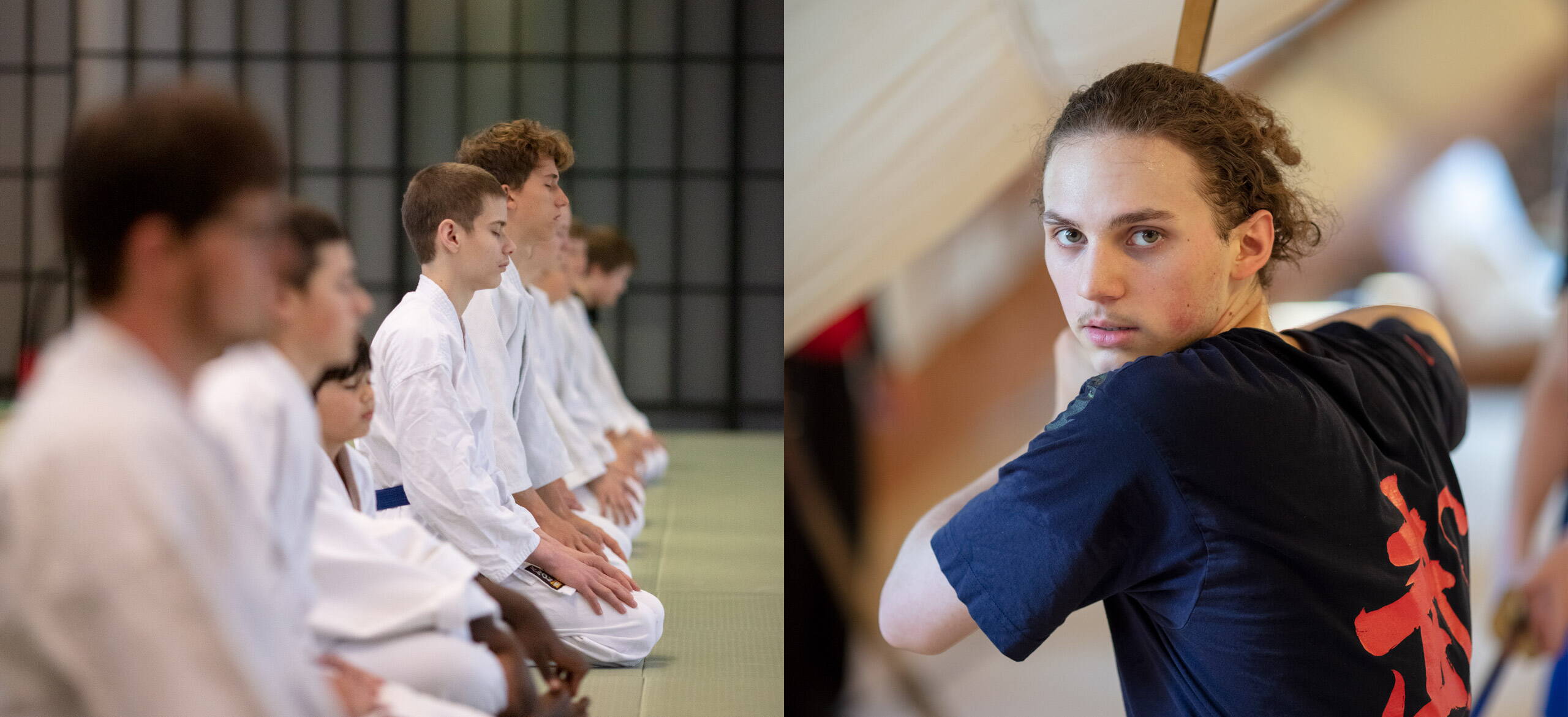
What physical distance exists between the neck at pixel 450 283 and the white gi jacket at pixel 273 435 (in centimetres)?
133

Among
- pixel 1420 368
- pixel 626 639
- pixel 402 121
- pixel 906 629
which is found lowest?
pixel 626 639

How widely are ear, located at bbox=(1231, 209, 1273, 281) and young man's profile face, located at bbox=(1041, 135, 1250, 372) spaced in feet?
0.04

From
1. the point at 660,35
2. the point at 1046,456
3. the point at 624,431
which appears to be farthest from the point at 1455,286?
the point at 660,35

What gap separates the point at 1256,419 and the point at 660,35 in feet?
29.5

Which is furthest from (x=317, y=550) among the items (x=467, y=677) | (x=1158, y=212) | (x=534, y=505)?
(x=534, y=505)

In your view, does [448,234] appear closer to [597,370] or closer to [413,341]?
[413,341]

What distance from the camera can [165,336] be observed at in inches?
33.4

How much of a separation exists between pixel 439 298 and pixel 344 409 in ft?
1.77

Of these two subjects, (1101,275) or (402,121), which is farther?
(402,121)

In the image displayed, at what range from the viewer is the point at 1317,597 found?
140cm

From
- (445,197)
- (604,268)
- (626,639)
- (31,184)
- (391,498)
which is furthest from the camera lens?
(31,184)

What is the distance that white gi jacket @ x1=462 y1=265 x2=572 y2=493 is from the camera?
283 cm

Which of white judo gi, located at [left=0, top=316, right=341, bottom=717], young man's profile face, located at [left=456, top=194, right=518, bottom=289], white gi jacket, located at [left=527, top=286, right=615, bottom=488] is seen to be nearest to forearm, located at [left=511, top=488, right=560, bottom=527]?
young man's profile face, located at [left=456, top=194, right=518, bottom=289]

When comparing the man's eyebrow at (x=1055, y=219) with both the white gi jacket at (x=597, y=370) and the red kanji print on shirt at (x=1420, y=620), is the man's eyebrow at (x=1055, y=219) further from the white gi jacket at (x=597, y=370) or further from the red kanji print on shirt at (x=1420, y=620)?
the white gi jacket at (x=597, y=370)
